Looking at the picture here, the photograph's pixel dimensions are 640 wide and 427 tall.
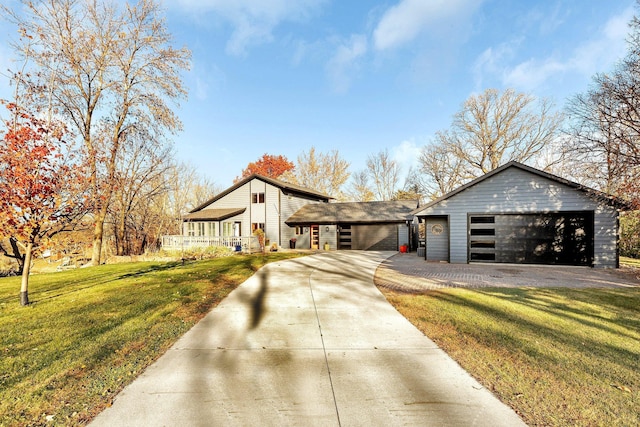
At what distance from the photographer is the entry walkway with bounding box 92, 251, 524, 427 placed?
9.11 feet

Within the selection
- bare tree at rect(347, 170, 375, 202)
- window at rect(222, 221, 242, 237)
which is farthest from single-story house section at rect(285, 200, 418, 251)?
bare tree at rect(347, 170, 375, 202)

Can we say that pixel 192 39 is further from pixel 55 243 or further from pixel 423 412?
pixel 423 412

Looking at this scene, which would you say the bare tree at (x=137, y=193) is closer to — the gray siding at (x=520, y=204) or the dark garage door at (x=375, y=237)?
the dark garage door at (x=375, y=237)

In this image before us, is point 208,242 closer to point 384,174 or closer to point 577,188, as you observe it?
point 577,188

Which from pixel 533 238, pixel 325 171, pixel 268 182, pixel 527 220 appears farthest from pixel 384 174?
pixel 533 238

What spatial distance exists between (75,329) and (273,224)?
59.6 ft

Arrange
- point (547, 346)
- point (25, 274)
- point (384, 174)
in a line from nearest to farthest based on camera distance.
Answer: point (547, 346)
point (25, 274)
point (384, 174)

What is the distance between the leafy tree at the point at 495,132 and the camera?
26.1 metres

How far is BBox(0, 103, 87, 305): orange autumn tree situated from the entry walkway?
16.4 ft

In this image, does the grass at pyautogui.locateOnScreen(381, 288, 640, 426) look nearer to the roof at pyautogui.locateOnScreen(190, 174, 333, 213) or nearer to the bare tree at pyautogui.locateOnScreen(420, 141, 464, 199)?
the roof at pyautogui.locateOnScreen(190, 174, 333, 213)

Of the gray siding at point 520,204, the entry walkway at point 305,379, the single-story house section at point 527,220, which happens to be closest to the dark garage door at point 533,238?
the single-story house section at point 527,220

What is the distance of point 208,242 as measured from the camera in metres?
19.8

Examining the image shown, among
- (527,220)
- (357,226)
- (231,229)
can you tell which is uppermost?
(527,220)

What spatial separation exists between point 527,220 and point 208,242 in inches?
785
